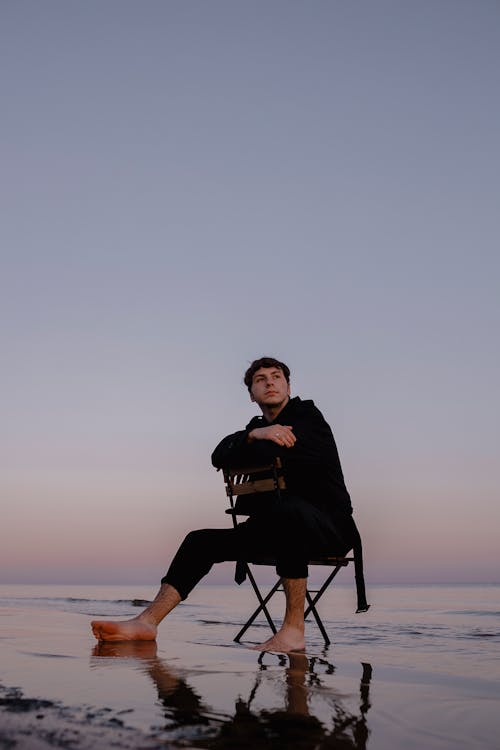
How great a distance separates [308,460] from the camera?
448 centimetres

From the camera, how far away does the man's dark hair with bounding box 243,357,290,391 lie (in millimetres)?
5054

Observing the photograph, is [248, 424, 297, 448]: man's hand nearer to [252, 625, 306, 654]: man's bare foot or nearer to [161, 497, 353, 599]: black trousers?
[161, 497, 353, 599]: black trousers

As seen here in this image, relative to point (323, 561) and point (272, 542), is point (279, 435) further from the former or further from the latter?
point (323, 561)

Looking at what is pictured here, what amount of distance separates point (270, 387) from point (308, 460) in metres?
0.71

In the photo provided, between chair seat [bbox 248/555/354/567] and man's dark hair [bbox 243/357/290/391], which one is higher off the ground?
man's dark hair [bbox 243/357/290/391]

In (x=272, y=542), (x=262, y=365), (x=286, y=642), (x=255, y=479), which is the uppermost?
(x=262, y=365)

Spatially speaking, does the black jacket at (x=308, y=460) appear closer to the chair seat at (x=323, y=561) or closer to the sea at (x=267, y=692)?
the chair seat at (x=323, y=561)

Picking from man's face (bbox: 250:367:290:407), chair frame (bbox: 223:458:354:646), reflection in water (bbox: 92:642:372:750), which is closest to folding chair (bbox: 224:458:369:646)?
chair frame (bbox: 223:458:354:646)

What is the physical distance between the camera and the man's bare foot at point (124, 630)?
4172 millimetres

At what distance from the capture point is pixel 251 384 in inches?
201

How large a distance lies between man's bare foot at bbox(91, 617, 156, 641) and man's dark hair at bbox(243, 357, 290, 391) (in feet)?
6.07

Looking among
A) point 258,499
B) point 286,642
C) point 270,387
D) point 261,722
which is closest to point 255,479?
point 258,499

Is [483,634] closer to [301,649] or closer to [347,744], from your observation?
[301,649]

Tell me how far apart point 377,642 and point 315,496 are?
222 centimetres
